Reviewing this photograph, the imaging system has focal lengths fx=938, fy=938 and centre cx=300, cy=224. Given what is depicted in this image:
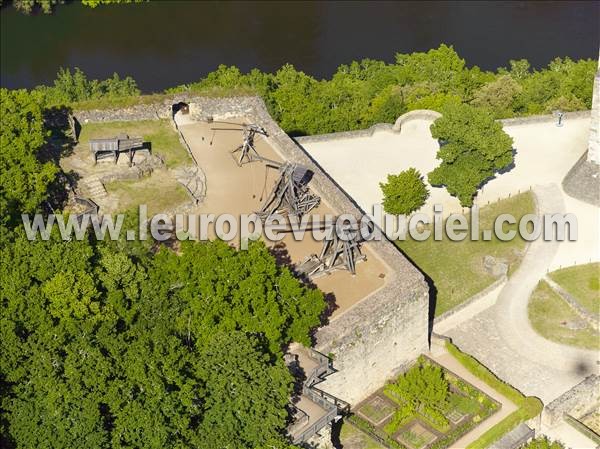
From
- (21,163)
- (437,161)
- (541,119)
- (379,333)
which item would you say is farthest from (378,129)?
(21,163)

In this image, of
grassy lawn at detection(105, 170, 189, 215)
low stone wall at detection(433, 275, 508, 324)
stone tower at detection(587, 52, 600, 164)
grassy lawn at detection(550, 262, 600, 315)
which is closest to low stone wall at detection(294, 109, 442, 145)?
stone tower at detection(587, 52, 600, 164)

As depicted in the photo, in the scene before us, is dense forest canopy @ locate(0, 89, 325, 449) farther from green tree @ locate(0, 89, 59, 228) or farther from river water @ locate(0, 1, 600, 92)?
river water @ locate(0, 1, 600, 92)

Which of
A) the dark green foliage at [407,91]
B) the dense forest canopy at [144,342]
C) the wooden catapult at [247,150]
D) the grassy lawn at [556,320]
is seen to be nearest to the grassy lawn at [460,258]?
the grassy lawn at [556,320]

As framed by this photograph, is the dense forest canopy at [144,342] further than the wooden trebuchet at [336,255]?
No

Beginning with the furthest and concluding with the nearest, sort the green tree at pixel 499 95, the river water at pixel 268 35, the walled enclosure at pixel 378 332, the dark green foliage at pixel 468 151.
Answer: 1. the river water at pixel 268 35
2. the green tree at pixel 499 95
3. the dark green foliage at pixel 468 151
4. the walled enclosure at pixel 378 332

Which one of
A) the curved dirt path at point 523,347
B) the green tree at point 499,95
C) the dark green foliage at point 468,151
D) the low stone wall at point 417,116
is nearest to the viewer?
the curved dirt path at point 523,347

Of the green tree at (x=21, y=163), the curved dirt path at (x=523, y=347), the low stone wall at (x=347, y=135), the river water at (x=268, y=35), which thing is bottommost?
the river water at (x=268, y=35)

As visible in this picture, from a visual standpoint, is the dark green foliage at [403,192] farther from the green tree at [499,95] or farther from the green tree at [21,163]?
the green tree at [21,163]
